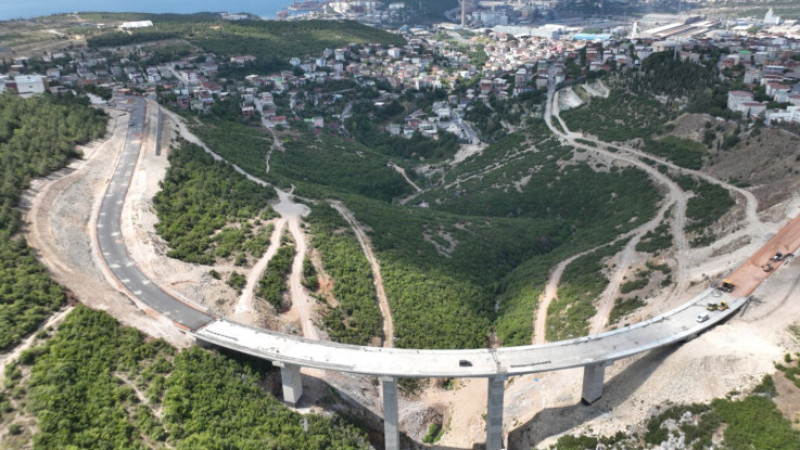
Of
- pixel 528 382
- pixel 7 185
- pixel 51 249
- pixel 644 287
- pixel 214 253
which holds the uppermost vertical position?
pixel 7 185

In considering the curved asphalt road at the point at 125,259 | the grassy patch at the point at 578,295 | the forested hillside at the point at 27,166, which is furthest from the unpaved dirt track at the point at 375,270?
the forested hillside at the point at 27,166

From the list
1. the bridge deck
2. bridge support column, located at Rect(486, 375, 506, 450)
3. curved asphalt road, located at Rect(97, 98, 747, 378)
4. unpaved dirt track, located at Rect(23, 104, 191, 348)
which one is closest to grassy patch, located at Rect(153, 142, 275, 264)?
unpaved dirt track, located at Rect(23, 104, 191, 348)

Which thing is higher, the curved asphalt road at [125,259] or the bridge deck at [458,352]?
the curved asphalt road at [125,259]

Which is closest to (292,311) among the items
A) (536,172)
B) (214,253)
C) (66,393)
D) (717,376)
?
(214,253)

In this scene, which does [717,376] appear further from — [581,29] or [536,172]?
[581,29]

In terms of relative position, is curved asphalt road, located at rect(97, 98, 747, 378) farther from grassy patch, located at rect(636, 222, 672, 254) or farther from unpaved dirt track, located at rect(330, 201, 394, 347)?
grassy patch, located at rect(636, 222, 672, 254)

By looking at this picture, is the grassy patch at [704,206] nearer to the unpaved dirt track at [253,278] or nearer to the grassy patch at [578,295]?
the grassy patch at [578,295]

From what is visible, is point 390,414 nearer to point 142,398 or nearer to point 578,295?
point 142,398
